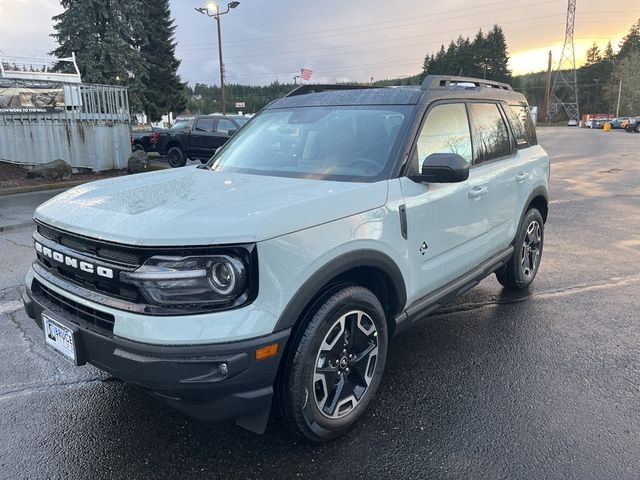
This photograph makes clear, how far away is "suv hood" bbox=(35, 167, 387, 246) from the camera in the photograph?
85.7 inches

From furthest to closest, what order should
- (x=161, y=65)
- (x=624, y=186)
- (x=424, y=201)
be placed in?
(x=161, y=65)
(x=624, y=186)
(x=424, y=201)

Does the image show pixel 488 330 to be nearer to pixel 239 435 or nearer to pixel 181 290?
pixel 239 435

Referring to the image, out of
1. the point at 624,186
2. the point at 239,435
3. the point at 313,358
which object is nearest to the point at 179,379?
the point at 313,358

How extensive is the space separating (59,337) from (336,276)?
147 cm

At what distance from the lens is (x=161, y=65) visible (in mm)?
38469

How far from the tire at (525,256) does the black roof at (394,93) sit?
1.23 m

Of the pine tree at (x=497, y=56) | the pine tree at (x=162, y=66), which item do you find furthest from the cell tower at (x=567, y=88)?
the pine tree at (x=162, y=66)

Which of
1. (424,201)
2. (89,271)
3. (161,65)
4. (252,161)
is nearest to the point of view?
(89,271)

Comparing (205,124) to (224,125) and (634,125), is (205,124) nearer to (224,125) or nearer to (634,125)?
(224,125)

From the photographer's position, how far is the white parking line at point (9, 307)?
14.9 feet

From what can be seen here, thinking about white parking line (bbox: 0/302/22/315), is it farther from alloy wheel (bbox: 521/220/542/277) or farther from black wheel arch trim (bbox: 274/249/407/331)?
alloy wheel (bbox: 521/220/542/277)

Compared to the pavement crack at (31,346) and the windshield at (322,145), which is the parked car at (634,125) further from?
the pavement crack at (31,346)

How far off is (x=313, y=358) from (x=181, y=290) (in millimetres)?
751

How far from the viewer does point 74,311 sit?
2518 millimetres
